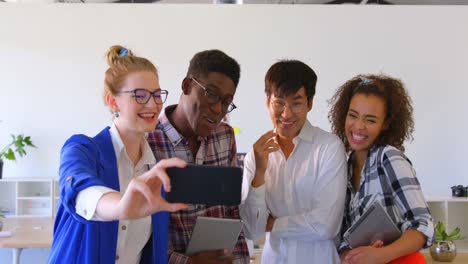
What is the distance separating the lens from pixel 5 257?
5543mm

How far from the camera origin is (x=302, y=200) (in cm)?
213

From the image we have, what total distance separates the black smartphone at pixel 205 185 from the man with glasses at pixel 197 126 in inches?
27.5

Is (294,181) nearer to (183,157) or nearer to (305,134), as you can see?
(305,134)

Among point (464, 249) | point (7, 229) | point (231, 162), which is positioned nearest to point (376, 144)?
point (231, 162)

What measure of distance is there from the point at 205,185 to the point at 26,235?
3.75m

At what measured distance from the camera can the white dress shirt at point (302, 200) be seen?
2.05m

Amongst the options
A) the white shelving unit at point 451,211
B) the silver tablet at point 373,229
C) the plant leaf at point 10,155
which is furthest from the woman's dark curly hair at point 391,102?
the plant leaf at point 10,155

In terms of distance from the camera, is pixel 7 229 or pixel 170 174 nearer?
pixel 170 174

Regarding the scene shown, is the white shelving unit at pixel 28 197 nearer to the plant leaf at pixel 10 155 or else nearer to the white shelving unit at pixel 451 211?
the plant leaf at pixel 10 155

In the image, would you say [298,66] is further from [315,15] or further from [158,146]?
[315,15]

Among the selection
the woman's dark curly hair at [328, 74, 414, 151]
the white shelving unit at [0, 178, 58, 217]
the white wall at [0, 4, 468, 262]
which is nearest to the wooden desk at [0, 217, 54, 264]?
the white shelving unit at [0, 178, 58, 217]

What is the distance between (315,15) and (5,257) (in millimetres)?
4966

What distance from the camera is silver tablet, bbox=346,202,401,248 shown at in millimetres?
1812

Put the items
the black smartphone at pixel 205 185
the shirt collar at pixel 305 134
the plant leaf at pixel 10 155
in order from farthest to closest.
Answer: the plant leaf at pixel 10 155
the shirt collar at pixel 305 134
the black smartphone at pixel 205 185
